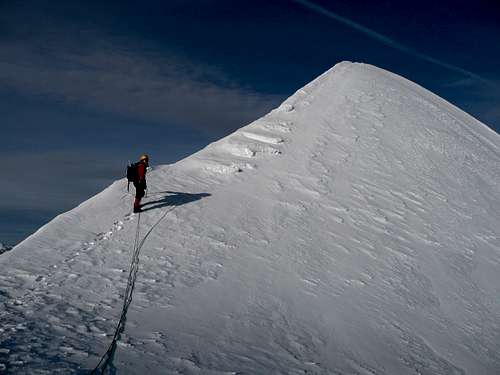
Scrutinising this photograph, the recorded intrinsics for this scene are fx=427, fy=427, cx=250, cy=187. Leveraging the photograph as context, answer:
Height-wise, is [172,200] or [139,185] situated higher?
[139,185]

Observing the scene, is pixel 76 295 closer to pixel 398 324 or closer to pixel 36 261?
pixel 36 261

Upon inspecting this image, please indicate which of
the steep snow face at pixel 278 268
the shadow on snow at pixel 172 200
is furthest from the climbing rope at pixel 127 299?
the shadow on snow at pixel 172 200

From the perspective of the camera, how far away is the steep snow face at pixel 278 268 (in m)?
6.94

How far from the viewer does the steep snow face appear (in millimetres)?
6938

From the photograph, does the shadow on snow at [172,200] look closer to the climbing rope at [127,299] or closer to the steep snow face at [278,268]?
the steep snow face at [278,268]

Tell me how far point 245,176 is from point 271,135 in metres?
4.40

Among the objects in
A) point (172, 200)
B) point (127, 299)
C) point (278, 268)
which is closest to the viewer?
point (127, 299)

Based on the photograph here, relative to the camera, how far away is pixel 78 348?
6.16 meters

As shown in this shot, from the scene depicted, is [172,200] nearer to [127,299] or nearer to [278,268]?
[278,268]

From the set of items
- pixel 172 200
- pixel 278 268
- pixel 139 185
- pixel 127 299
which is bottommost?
pixel 127 299

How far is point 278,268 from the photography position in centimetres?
1038

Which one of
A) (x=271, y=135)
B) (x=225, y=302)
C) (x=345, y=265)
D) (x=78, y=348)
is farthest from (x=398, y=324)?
(x=271, y=135)

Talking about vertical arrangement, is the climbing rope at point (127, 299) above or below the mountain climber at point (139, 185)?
below

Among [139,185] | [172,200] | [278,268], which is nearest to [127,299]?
[278,268]
